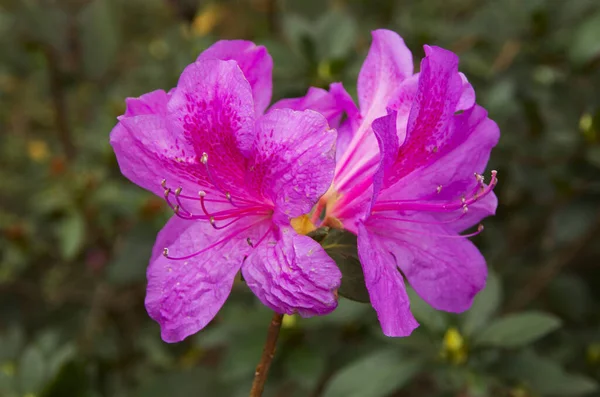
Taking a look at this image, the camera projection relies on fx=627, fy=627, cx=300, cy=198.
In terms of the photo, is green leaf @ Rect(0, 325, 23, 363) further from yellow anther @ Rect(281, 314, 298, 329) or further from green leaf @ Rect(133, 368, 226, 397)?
yellow anther @ Rect(281, 314, 298, 329)

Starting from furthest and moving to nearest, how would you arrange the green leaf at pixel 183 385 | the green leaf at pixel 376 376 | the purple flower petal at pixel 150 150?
1. the green leaf at pixel 183 385
2. the green leaf at pixel 376 376
3. the purple flower petal at pixel 150 150

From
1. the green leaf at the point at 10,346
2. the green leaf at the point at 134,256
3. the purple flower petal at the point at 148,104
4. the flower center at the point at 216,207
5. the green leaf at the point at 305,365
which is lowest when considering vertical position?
the green leaf at the point at 10,346

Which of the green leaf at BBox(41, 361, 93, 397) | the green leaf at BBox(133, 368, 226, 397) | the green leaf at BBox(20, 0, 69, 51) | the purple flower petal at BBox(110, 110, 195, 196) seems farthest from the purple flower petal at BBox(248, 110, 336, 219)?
the green leaf at BBox(20, 0, 69, 51)

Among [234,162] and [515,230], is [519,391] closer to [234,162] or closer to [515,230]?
[515,230]

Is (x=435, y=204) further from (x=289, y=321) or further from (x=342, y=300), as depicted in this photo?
(x=289, y=321)

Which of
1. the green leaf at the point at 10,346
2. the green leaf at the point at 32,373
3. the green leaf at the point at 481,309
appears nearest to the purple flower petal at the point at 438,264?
the green leaf at the point at 481,309

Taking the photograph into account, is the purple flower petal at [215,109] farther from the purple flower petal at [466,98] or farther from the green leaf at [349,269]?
the purple flower petal at [466,98]
